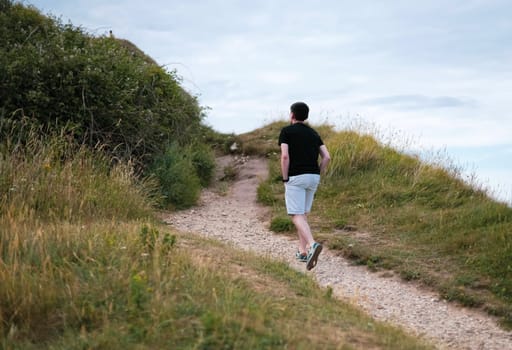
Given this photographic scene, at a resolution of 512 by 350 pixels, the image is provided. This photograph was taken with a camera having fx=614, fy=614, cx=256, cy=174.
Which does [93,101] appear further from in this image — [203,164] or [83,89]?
[203,164]

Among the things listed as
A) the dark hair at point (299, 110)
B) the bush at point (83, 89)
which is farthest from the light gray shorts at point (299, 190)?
the bush at point (83, 89)

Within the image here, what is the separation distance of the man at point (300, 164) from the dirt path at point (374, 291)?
2.08 feet

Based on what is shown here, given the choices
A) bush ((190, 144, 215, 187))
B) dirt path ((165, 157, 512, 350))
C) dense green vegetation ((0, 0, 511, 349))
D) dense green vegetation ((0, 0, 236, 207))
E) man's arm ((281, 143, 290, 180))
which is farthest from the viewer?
bush ((190, 144, 215, 187))

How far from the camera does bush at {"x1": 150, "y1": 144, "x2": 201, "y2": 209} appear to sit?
1416 cm

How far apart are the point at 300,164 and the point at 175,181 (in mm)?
6539

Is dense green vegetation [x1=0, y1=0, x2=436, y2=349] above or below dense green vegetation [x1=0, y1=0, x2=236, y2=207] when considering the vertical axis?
below

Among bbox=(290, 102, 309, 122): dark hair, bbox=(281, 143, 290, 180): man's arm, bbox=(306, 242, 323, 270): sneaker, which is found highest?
bbox=(290, 102, 309, 122): dark hair

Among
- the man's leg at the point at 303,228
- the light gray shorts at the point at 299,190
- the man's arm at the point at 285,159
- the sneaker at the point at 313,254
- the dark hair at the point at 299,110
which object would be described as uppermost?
the dark hair at the point at 299,110

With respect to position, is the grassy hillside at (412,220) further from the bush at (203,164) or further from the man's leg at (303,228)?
the bush at (203,164)

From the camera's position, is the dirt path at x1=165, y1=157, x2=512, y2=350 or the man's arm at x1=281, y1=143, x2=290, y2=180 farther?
the man's arm at x1=281, y1=143, x2=290, y2=180

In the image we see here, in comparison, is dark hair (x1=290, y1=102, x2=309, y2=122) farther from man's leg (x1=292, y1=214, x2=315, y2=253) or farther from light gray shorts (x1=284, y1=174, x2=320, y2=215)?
man's leg (x1=292, y1=214, x2=315, y2=253)

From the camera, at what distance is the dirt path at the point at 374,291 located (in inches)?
284

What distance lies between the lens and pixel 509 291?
8297mm

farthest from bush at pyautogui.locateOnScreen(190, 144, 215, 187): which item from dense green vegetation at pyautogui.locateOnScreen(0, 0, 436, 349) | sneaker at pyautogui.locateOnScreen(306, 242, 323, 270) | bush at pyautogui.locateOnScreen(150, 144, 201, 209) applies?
sneaker at pyautogui.locateOnScreen(306, 242, 323, 270)
